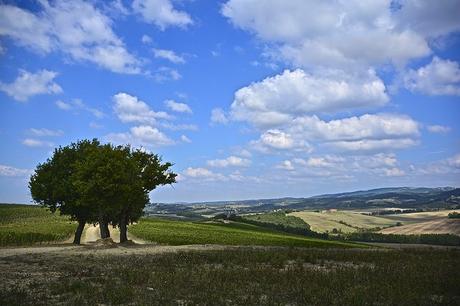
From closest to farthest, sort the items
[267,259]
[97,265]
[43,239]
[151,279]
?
[151,279], [97,265], [267,259], [43,239]

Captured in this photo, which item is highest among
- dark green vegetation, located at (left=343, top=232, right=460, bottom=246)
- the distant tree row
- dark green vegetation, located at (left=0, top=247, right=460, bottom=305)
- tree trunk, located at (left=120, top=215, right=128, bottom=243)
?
the distant tree row

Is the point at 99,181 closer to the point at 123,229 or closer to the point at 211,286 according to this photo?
the point at 123,229

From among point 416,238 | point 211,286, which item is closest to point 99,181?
point 211,286

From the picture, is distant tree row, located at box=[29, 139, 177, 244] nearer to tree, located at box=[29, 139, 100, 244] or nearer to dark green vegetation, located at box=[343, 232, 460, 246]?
tree, located at box=[29, 139, 100, 244]

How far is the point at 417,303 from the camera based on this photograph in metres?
16.6

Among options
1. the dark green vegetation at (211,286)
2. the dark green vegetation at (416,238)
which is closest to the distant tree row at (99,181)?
the dark green vegetation at (211,286)

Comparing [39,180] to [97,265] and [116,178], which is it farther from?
[97,265]

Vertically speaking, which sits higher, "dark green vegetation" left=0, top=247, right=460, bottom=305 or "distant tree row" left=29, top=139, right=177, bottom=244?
"distant tree row" left=29, top=139, right=177, bottom=244

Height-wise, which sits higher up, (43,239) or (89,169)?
(89,169)

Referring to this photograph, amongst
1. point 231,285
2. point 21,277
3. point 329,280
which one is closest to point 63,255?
point 21,277

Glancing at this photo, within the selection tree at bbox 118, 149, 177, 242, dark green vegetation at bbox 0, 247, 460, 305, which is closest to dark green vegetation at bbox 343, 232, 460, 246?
tree at bbox 118, 149, 177, 242

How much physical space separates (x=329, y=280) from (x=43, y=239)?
5053 centimetres

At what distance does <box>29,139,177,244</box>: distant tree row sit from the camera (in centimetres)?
4834

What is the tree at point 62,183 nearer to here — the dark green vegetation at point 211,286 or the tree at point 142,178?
the tree at point 142,178
